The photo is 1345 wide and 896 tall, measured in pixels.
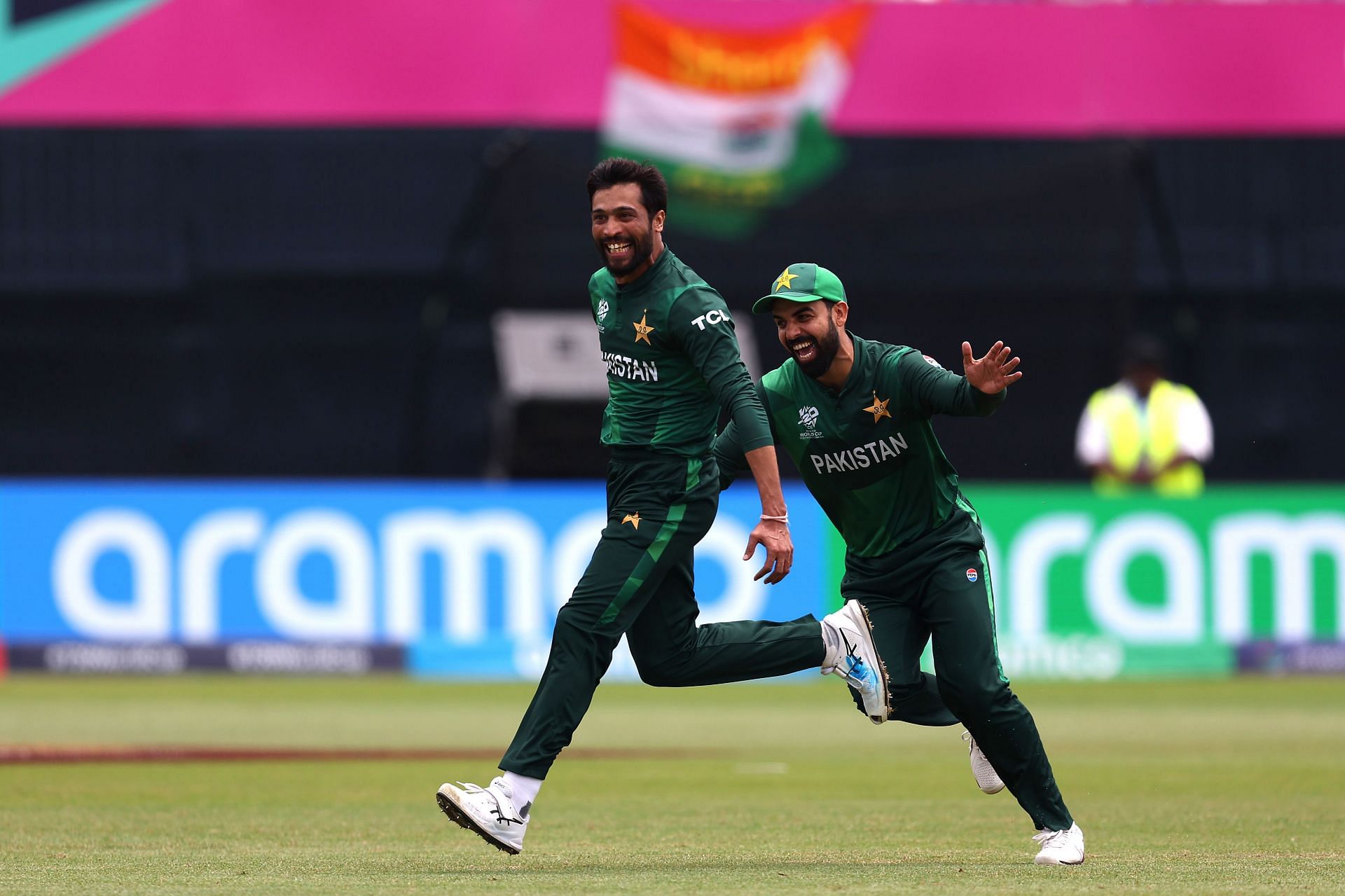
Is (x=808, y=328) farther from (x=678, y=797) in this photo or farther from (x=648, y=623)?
(x=678, y=797)

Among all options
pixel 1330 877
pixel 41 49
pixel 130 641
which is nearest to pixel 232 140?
pixel 41 49

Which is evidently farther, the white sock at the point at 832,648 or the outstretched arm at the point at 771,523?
the white sock at the point at 832,648

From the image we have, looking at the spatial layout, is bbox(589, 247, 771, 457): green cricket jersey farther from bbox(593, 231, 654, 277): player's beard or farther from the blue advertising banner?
the blue advertising banner

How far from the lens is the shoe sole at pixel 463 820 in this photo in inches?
268

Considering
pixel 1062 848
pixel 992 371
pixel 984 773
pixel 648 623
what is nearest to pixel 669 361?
pixel 648 623

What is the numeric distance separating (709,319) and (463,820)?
5.83 feet

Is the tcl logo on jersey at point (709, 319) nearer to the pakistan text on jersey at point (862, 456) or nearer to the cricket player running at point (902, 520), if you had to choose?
the cricket player running at point (902, 520)

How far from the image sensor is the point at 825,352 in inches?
291

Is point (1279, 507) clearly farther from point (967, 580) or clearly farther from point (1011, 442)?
point (967, 580)

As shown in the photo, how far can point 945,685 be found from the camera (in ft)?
24.1

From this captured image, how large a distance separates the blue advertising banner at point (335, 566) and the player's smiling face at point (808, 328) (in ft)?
30.7

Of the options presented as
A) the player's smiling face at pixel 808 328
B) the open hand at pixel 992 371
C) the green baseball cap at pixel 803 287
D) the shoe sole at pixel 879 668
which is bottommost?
the shoe sole at pixel 879 668

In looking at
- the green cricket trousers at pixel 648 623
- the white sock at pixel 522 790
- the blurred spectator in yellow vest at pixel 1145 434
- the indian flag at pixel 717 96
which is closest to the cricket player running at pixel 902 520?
the green cricket trousers at pixel 648 623

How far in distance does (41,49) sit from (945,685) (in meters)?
13.4
